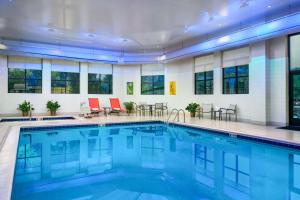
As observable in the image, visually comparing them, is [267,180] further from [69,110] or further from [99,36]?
[69,110]

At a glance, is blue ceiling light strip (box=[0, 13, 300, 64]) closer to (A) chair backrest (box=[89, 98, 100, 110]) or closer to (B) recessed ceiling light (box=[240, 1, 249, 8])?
(B) recessed ceiling light (box=[240, 1, 249, 8])

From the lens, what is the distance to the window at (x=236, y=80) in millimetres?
9305

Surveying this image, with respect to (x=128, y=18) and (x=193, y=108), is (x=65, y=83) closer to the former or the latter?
(x=128, y=18)

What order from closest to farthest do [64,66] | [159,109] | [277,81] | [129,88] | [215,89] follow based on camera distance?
[277,81] < [215,89] < [64,66] < [159,109] < [129,88]

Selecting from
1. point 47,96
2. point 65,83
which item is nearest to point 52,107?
point 47,96

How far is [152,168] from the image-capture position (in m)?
4.44

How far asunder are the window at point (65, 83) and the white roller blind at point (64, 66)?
216mm

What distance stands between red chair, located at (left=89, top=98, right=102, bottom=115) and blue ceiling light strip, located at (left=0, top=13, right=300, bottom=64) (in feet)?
7.26

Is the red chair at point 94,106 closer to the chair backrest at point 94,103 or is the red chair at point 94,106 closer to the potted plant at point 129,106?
the chair backrest at point 94,103

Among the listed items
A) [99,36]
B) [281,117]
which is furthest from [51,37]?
[281,117]

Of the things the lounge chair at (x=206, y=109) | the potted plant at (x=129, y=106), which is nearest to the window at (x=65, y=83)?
the potted plant at (x=129, y=106)

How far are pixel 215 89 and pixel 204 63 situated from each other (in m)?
1.55

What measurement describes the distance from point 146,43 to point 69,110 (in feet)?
18.7

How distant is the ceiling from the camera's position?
21.3 ft
